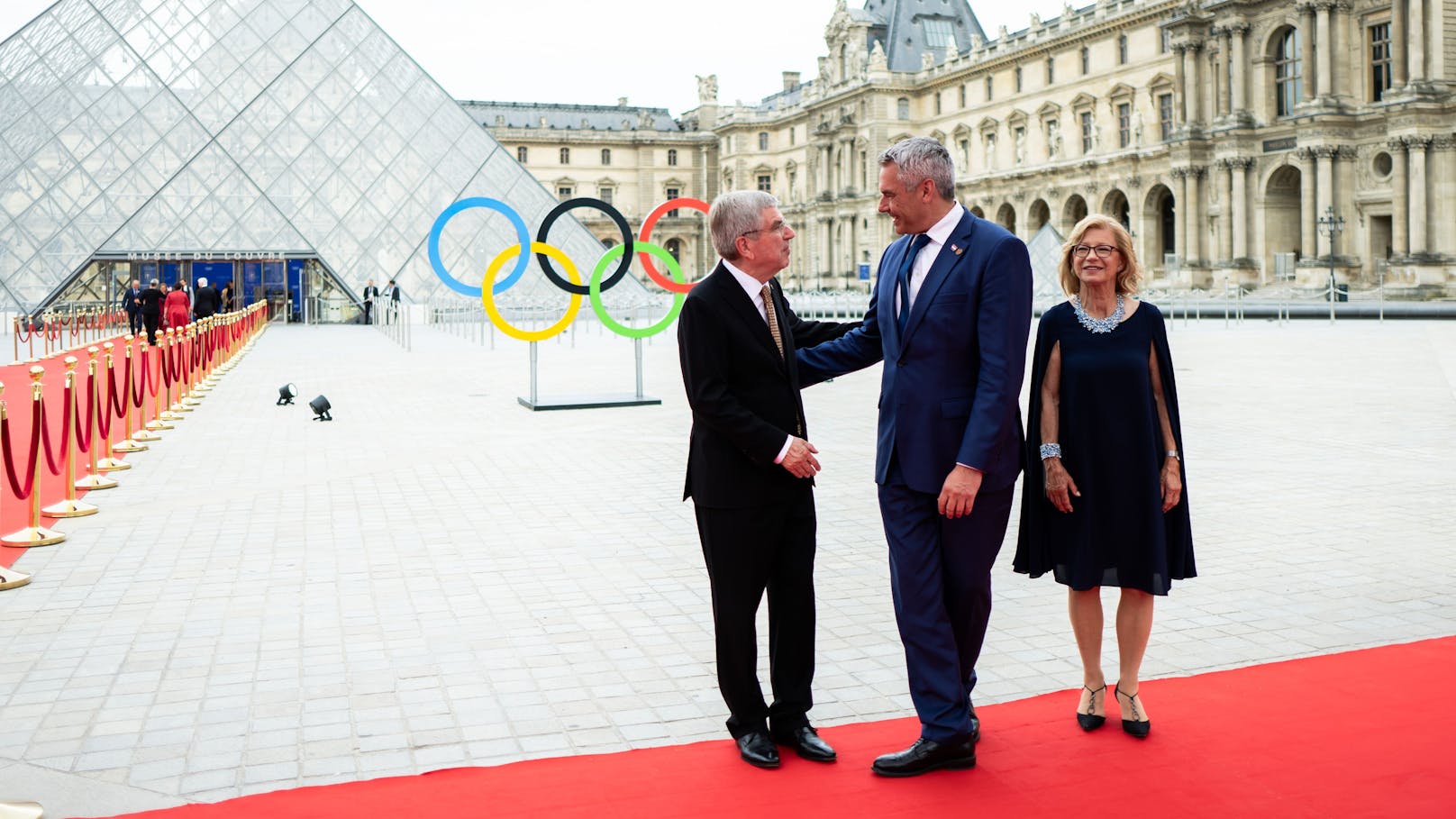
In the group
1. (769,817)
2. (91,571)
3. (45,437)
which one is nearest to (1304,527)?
(769,817)

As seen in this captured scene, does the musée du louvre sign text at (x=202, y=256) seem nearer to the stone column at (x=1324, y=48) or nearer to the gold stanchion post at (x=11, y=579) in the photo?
the stone column at (x=1324, y=48)

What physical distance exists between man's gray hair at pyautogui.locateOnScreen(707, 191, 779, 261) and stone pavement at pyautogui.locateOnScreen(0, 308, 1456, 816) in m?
1.52

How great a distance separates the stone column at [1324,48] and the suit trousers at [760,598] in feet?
141

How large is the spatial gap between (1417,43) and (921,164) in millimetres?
41200

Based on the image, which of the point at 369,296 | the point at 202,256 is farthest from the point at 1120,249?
the point at 202,256

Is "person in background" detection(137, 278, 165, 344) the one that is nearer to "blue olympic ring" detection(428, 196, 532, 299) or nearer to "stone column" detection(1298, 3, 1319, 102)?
"blue olympic ring" detection(428, 196, 532, 299)

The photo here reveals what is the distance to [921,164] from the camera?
3.80m

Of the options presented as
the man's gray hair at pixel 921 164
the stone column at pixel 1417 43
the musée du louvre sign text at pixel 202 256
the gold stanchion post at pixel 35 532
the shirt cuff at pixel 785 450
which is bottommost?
the gold stanchion post at pixel 35 532

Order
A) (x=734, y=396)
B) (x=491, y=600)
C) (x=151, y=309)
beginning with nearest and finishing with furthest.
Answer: (x=734, y=396) → (x=491, y=600) → (x=151, y=309)

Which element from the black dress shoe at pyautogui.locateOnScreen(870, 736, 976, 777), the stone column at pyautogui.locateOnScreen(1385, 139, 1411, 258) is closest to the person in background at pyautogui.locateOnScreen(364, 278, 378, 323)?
the stone column at pyautogui.locateOnScreen(1385, 139, 1411, 258)

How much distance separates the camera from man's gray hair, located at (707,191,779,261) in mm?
3910

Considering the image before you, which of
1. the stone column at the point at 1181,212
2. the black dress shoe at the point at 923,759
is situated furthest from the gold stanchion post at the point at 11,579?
the stone column at the point at 1181,212

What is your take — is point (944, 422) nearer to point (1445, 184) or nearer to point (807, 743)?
point (807, 743)

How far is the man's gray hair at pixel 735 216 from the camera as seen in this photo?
391 cm
